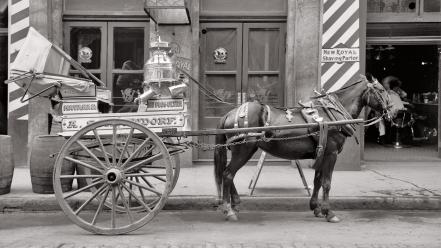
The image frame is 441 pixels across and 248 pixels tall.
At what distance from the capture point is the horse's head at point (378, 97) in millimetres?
7531

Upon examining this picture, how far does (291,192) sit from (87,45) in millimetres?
5369

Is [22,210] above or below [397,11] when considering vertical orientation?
below

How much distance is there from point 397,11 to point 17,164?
812 centimetres

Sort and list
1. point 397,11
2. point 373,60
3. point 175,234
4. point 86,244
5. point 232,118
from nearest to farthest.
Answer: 1. point 86,244
2. point 175,234
3. point 232,118
4. point 397,11
5. point 373,60

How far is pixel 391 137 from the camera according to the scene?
14875 millimetres

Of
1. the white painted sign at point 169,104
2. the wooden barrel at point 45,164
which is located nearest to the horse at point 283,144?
the white painted sign at point 169,104

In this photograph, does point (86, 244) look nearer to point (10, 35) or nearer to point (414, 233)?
point (414, 233)

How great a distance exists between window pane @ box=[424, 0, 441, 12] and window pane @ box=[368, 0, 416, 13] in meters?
0.23

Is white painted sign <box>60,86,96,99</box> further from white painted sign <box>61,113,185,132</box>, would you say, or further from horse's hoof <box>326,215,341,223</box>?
horse's hoof <box>326,215,341,223</box>

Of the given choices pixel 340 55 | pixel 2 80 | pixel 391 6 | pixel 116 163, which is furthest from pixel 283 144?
pixel 2 80

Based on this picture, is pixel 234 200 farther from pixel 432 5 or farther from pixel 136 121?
pixel 432 5

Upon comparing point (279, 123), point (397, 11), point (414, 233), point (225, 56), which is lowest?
point (414, 233)

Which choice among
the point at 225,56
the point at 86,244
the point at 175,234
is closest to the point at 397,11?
the point at 225,56

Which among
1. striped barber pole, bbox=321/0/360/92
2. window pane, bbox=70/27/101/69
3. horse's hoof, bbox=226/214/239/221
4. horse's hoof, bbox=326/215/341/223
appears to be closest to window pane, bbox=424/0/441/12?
striped barber pole, bbox=321/0/360/92
